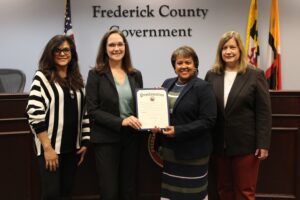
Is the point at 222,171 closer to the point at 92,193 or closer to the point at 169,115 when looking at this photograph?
the point at 169,115

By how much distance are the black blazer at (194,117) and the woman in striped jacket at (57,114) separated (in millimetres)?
609

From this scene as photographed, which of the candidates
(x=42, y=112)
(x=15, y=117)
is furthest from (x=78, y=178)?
(x=42, y=112)

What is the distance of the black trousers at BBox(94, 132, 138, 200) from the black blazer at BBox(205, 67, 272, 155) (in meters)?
0.58

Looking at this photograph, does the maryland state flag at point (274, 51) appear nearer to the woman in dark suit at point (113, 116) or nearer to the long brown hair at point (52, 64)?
the woman in dark suit at point (113, 116)

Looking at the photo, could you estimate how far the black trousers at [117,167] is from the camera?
2.32 metres

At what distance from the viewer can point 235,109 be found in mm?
2352

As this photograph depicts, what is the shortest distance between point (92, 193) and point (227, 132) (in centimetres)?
125

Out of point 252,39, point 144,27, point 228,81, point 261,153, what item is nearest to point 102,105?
point 228,81

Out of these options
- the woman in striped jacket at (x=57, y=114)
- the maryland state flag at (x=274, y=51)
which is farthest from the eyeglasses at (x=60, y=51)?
the maryland state flag at (x=274, y=51)

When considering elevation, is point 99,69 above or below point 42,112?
above

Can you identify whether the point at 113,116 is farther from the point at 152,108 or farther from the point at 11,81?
the point at 11,81

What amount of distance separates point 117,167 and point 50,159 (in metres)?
0.43

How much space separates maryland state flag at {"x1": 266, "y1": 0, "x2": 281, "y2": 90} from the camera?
4.88m

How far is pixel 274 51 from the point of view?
494 centimetres
